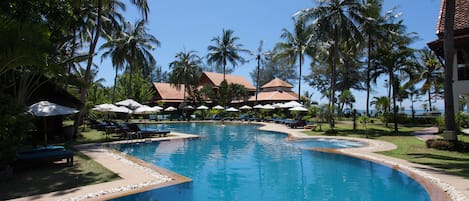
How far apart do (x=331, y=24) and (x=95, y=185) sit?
62.1 feet

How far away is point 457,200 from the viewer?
554cm

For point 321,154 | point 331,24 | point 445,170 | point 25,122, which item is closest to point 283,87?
point 331,24

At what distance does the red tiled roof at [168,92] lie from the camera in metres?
43.0

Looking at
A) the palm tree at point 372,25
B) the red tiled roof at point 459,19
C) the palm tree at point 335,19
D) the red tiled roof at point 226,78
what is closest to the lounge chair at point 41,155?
the palm tree at point 335,19

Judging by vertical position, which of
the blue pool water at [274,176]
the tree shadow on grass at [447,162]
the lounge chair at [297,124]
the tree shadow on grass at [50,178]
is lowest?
the blue pool water at [274,176]

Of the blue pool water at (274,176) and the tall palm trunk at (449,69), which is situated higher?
the tall palm trunk at (449,69)

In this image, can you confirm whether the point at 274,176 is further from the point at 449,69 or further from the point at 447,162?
the point at 449,69

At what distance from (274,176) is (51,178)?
605 cm

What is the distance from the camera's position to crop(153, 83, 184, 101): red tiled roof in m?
43.0

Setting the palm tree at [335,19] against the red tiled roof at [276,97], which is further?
the red tiled roof at [276,97]

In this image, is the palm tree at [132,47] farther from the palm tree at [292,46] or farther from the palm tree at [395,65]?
the palm tree at [395,65]

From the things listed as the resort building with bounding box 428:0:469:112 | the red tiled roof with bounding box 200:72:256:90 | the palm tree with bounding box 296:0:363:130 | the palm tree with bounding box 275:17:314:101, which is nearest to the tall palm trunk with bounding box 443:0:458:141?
the resort building with bounding box 428:0:469:112

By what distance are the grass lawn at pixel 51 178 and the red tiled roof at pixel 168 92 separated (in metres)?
34.4

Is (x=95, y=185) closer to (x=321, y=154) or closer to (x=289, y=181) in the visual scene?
(x=289, y=181)
